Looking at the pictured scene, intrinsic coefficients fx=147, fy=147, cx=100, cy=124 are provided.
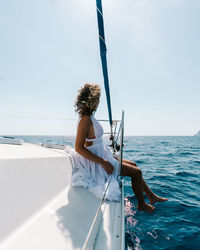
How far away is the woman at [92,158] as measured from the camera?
A: 4.66 feet

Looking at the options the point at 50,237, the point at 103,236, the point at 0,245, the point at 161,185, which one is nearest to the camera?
the point at 0,245

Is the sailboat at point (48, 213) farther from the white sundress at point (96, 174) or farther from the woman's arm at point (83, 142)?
the woman's arm at point (83, 142)

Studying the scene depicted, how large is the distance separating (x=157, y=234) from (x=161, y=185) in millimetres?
1786

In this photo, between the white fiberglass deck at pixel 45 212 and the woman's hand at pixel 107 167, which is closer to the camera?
the white fiberglass deck at pixel 45 212

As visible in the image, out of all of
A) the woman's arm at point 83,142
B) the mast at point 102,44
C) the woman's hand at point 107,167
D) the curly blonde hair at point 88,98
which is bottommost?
the woman's hand at point 107,167

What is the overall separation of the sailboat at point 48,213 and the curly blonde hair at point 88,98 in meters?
0.62

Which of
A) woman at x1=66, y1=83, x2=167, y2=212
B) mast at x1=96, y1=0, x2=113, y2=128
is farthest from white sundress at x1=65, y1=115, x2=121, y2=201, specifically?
mast at x1=96, y1=0, x2=113, y2=128

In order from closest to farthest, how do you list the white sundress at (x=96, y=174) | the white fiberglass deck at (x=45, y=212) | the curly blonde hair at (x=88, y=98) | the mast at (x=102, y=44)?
the white fiberglass deck at (x=45, y=212)
the white sundress at (x=96, y=174)
the curly blonde hair at (x=88, y=98)
the mast at (x=102, y=44)

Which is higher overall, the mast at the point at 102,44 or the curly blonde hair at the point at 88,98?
the mast at the point at 102,44

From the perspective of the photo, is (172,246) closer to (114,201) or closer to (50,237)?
(114,201)

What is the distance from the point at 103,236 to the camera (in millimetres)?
877

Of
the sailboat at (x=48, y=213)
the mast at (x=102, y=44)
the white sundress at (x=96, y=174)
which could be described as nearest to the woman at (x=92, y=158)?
the white sundress at (x=96, y=174)

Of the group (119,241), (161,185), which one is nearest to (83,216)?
(119,241)

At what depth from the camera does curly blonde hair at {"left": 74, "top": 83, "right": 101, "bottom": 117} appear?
1.52 meters
